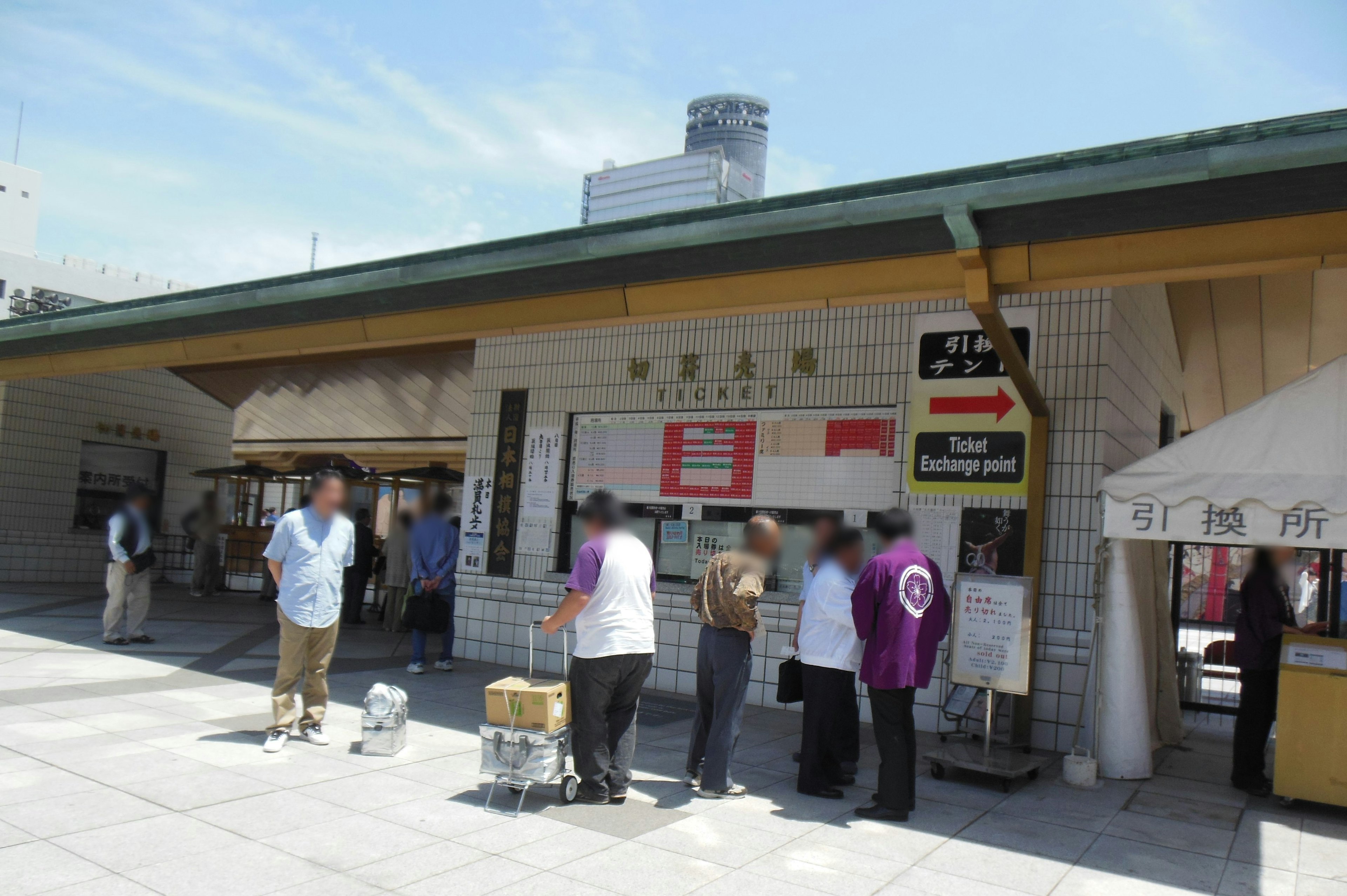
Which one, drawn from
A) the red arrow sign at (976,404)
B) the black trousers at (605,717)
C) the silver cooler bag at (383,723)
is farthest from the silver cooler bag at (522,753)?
the red arrow sign at (976,404)

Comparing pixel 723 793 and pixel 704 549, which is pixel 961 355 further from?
pixel 723 793

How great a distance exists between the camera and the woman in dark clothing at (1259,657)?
617 centimetres

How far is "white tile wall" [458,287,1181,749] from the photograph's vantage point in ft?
22.8

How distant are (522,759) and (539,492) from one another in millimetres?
5121

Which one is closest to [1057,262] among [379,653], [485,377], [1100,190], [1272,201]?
[1100,190]

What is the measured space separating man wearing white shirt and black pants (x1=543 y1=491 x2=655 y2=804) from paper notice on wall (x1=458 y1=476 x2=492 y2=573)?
5.17 meters

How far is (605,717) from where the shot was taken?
512cm

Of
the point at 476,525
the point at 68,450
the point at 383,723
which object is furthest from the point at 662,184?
the point at 383,723

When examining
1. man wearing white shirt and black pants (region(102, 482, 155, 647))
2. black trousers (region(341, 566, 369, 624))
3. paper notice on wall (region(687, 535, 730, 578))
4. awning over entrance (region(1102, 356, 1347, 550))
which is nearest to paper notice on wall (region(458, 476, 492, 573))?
paper notice on wall (region(687, 535, 730, 578))

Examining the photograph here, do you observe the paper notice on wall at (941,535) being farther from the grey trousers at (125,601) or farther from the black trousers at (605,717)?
the grey trousers at (125,601)

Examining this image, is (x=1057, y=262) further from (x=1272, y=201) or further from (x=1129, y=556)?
(x=1129, y=556)

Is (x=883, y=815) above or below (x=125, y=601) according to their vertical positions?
below

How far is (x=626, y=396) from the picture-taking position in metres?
9.45

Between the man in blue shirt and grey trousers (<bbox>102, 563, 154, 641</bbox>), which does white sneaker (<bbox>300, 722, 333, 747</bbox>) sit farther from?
grey trousers (<bbox>102, 563, 154, 641</bbox>)
